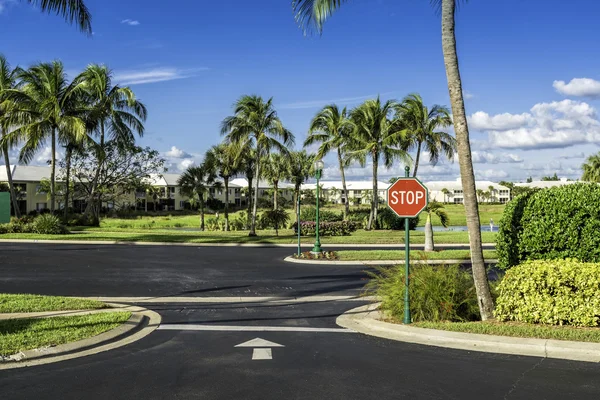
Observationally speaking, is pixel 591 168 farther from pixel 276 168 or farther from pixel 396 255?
pixel 396 255

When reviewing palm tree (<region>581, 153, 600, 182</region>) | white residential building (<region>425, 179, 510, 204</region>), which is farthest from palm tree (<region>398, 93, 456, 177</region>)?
white residential building (<region>425, 179, 510, 204</region>)

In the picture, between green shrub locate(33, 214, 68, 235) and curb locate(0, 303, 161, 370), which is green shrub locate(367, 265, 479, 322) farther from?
green shrub locate(33, 214, 68, 235)

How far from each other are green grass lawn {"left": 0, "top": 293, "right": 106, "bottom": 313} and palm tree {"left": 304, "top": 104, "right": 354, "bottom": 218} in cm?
2956

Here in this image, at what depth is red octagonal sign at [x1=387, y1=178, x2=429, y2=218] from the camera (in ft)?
36.2

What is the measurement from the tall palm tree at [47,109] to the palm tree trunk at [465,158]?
29.9m

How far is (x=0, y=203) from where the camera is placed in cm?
1587

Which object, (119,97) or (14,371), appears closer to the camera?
(14,371)

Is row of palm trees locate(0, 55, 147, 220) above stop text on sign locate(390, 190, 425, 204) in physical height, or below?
above

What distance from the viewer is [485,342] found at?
8.93 meters

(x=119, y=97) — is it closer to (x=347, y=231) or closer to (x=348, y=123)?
(x=348, y=123)

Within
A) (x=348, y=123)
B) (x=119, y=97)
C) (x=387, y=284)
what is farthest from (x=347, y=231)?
(x=387, y=284)

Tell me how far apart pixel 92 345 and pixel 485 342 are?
6.06m

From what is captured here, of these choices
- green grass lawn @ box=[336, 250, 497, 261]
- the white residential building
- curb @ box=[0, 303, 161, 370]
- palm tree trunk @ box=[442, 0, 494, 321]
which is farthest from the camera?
the white residential building

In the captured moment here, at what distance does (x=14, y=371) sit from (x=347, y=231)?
31.0 meters
